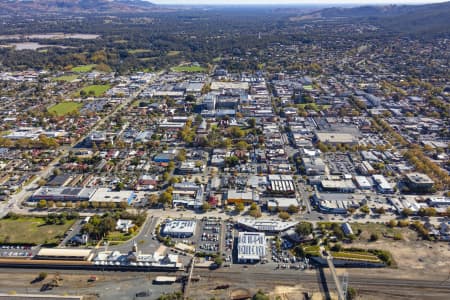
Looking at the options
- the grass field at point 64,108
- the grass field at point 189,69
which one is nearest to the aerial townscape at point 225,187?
the grass field at point 64,108

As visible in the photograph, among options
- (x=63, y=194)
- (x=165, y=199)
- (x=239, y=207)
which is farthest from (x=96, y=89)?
(x=239, y=207)

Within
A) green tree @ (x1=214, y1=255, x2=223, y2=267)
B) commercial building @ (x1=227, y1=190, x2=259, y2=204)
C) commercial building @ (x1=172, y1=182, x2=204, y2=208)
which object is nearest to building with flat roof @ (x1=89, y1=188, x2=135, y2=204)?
commercial building @ (x1=172, y1=182, x2=204, y2=208)

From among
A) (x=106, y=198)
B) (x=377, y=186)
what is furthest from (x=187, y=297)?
(x=377, y=186)

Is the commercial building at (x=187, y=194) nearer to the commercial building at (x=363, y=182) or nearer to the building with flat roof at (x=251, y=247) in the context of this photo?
the building with flat roof at (x=251, y=247)

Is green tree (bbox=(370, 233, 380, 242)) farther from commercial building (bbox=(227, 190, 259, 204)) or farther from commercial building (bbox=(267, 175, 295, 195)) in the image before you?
commercial building (bbox=(227, 190, 259, 204))

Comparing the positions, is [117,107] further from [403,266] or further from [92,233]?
[403,266]

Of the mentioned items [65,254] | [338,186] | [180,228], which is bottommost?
[65,254]

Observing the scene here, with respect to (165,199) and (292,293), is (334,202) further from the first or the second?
(165,199)
